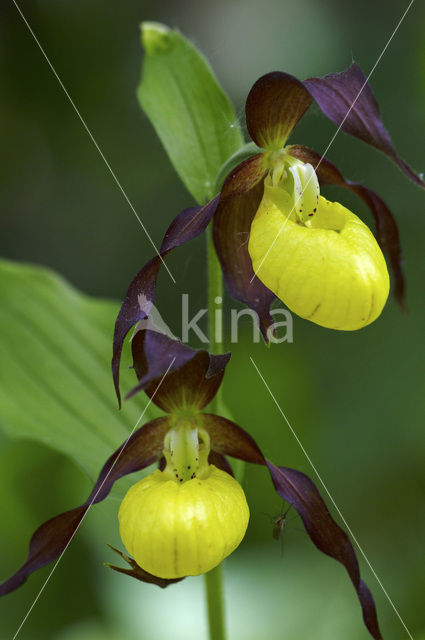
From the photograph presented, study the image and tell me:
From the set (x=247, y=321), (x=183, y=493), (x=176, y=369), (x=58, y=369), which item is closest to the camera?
(x=176, y=369)

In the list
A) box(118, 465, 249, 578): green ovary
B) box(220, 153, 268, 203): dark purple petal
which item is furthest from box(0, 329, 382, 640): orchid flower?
box(220, 153, 268, 203): dark purple petal

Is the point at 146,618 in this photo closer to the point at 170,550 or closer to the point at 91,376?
the point at 91,376

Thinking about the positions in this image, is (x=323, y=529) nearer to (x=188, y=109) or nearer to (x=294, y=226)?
(x=294, y=226)

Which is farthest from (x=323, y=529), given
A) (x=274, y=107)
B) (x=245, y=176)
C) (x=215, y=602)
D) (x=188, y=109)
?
(x=188, y=109)

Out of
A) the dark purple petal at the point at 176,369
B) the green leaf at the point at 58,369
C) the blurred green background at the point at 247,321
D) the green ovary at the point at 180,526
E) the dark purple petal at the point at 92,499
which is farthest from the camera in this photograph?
the blurred green background at the point at 247,321

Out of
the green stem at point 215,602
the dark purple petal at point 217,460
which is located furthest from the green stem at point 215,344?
the dark purple petal at point 217,460

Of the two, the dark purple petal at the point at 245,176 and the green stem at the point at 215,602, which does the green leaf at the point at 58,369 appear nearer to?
the green stem at the point at 215,602

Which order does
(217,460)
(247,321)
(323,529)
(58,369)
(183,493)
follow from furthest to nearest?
(247,321)
(58,369)
(217,460)
(323,529)
(183,493)
